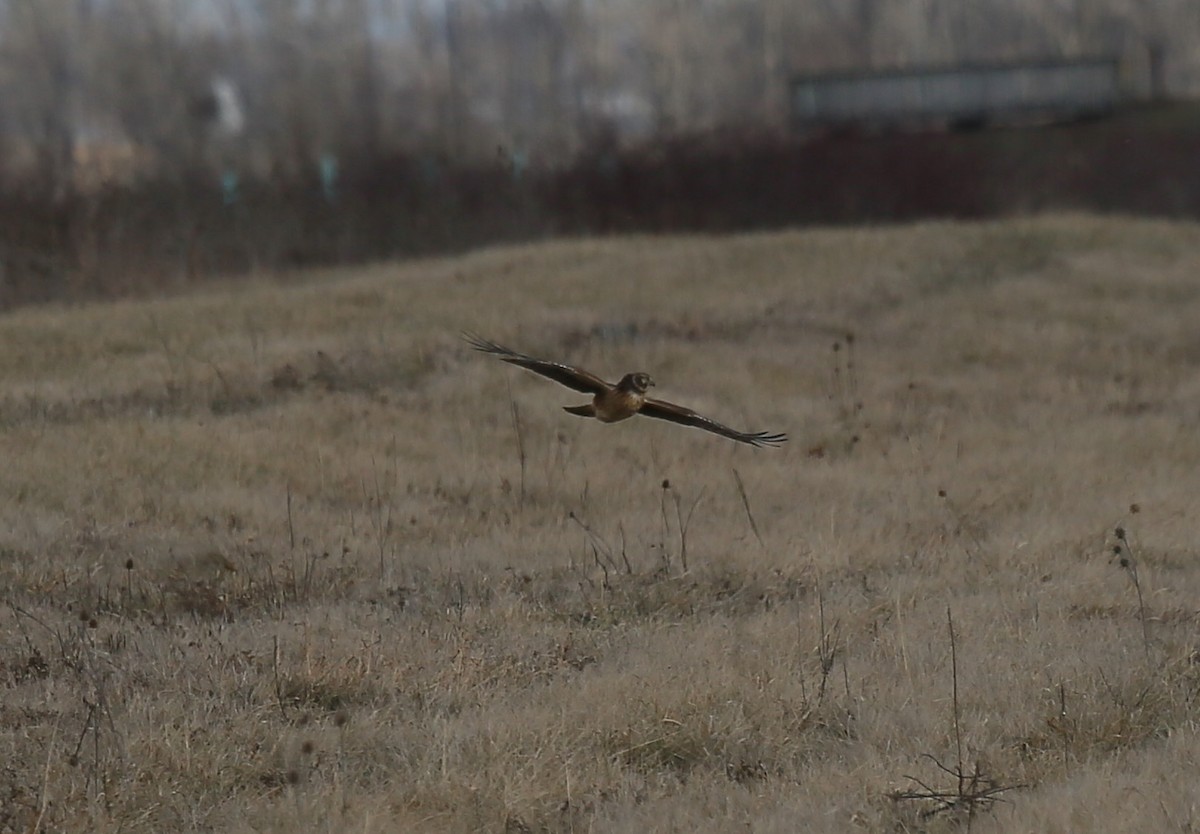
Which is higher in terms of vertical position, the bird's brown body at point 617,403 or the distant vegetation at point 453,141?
the distant vegetation at point 453,141

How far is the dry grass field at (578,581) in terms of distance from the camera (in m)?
4.65

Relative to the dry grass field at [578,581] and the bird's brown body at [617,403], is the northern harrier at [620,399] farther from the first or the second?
the dry grass field at [578,581]

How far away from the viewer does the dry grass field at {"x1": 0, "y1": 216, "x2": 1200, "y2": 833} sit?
4648 mm

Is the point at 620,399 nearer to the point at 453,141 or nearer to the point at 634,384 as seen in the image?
the point at 634,384

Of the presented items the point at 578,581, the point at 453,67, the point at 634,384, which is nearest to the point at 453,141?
the point at 453,67

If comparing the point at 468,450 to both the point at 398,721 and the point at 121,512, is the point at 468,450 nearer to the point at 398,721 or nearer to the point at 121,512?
the point at 121,512

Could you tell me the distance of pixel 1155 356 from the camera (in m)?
15.4

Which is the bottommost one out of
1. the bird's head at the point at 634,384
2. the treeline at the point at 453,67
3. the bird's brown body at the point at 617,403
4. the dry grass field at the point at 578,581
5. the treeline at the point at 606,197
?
the dry grass field at the point at 578,581

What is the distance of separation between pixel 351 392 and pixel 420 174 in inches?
559

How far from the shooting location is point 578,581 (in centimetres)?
714

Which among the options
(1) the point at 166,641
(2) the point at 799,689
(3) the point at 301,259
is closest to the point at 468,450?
(1) the point at 166,641

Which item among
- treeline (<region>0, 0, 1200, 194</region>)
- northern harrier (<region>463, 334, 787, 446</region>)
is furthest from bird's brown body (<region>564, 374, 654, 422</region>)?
treeline (<region>0, 0, 1200, 194</region>)

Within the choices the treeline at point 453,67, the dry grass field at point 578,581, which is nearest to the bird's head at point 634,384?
the dry grass field at point 578,581

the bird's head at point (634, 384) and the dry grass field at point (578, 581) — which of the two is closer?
the bird's head at point (634, 384)
